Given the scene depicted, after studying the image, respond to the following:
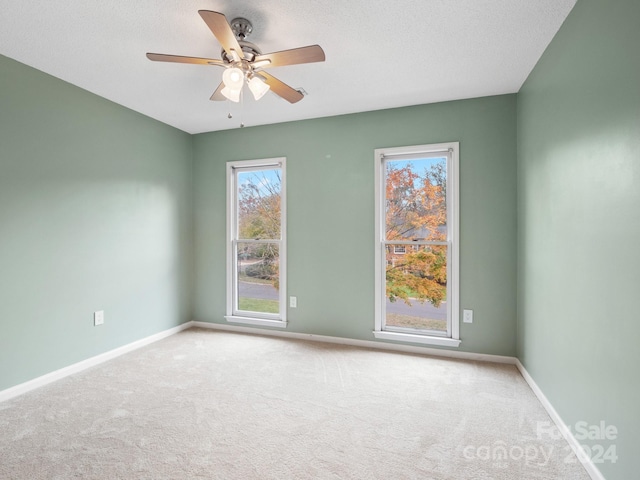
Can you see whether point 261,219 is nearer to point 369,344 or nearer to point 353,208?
point 353,208

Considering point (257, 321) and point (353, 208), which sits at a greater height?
point (353, 208)

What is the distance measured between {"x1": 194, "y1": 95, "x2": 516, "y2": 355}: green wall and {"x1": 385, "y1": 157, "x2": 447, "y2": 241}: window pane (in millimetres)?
191

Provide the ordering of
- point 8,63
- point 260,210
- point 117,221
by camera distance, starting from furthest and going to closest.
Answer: point 260,210 → point 117,221 → point 8,63

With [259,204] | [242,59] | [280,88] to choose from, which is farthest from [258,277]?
[242,59]

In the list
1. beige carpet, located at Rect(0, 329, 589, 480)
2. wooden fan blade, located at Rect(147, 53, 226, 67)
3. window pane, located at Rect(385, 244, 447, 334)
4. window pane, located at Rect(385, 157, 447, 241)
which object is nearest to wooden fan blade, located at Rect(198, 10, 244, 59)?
wooden fan blade, located at Rect(147, 53, 226, 67)

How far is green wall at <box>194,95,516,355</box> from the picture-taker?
10.1ft

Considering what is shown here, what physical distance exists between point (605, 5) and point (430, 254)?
2.20 metres

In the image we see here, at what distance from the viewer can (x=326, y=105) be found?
331 centimetres

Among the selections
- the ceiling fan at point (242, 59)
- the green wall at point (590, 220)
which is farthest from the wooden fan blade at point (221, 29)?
the green wall at point (590, 220)

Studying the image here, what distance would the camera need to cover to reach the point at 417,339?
3.31 metres

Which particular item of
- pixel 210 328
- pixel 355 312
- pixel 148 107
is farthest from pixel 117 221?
pixel 355 312

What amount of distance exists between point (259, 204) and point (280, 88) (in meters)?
1.96

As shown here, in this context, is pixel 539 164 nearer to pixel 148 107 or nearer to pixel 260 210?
pixel 260 210

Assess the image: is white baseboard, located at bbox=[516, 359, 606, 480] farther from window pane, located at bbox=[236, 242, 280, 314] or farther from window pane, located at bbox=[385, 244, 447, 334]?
window pane, located at bbox=[236, 242, 280, 314]
